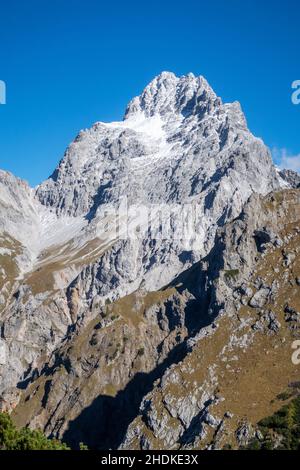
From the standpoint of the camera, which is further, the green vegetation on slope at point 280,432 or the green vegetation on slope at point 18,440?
the green vegetation on slope at point 280,432

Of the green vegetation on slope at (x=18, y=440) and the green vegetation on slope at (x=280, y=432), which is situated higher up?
the green vegetation on slope at (x=18, y=440)

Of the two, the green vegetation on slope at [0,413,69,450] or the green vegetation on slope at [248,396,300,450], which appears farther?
the green vegetation on slope at [248,396,300,450]

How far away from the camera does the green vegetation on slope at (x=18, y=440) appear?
7944cm

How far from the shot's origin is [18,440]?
265ft

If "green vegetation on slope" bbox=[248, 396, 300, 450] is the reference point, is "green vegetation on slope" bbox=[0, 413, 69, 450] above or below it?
above

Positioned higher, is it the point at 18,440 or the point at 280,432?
the point at 18,440

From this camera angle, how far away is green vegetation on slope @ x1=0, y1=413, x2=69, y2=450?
261 ft

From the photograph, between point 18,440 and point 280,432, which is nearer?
point 18,440
